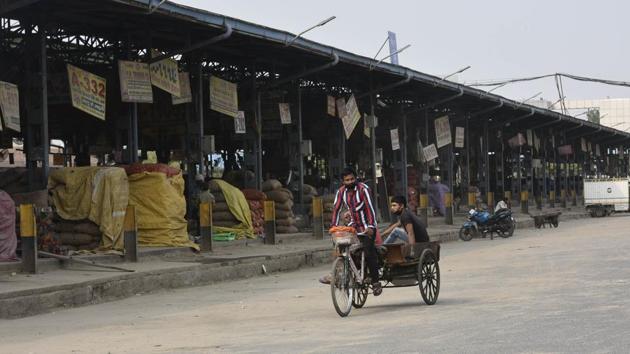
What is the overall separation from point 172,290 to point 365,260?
5368 mm

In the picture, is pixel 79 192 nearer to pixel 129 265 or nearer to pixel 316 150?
pixel 129 265

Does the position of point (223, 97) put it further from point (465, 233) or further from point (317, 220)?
point (465, 233)

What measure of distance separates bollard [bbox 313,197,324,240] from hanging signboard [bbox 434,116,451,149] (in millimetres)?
12435

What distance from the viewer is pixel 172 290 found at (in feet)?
54.5

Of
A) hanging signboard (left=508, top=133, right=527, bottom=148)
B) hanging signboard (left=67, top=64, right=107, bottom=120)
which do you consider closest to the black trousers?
hanging signboard (left=67, top=64, right=107, bottom=120)

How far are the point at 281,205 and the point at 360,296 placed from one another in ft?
47.7

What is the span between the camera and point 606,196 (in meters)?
50.8

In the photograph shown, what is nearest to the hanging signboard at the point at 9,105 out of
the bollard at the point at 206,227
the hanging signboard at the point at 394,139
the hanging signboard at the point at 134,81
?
the hanging signboard at the point at 134,81

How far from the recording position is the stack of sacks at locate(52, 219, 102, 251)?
61.9 ft

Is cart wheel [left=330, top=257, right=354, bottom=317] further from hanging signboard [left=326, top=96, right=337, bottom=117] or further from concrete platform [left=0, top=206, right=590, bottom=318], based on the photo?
hanging signboard [left=326, top=96, right=337, bottom=117]

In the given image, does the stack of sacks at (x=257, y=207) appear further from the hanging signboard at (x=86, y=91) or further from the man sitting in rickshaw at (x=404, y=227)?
the man sitting in rickshaw at (x=404, y=227)

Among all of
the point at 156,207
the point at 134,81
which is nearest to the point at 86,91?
the point at 134,81

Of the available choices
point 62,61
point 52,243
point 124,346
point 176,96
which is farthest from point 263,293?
point 62,61

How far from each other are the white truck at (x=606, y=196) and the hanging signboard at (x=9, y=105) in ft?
128
